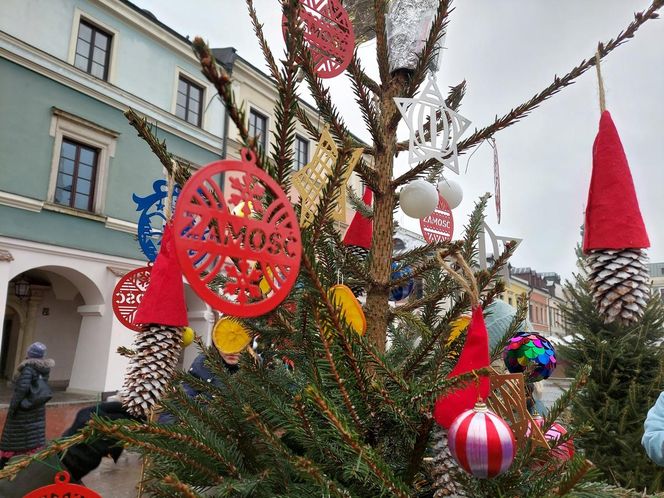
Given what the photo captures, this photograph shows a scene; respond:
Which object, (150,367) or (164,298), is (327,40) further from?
(150,367)

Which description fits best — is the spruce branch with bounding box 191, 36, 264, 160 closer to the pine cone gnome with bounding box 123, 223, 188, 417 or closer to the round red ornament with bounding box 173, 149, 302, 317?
the round red ornament with bounding box 173, 149, 302, 317

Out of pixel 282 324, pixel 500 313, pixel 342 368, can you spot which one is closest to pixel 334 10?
pixel 282 324

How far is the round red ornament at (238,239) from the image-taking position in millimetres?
799

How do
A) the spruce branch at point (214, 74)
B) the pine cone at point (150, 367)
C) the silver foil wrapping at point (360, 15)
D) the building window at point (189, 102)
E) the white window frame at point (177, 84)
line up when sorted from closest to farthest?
the spruce branch at point (214, 74) → the pine cone at point (150, 367) → the silver foil wrapping at point (360, 15) → the white window frame at point (177, 84) → the building window at point (189, 102)

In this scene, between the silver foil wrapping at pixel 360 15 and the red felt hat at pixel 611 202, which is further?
the silver foil wrapping at pixel 360 15

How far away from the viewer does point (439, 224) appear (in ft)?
Result: 8.68

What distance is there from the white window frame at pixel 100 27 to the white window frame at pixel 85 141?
115cm

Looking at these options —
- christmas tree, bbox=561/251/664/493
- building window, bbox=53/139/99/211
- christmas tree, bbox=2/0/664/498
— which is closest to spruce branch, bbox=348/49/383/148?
christmas tree, bbox=2/0/664/498

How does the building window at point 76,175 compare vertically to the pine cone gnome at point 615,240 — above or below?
above

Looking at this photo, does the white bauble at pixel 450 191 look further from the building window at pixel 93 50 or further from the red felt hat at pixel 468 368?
the building window at pixel 93 50

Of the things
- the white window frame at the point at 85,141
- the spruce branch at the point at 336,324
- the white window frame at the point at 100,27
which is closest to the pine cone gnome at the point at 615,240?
the spruce branch at the point at 336,324

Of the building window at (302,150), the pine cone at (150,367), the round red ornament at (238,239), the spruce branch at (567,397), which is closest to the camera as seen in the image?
the round red ornament at (238,239)

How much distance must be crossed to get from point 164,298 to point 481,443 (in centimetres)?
79

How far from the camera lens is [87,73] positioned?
1031 cm
